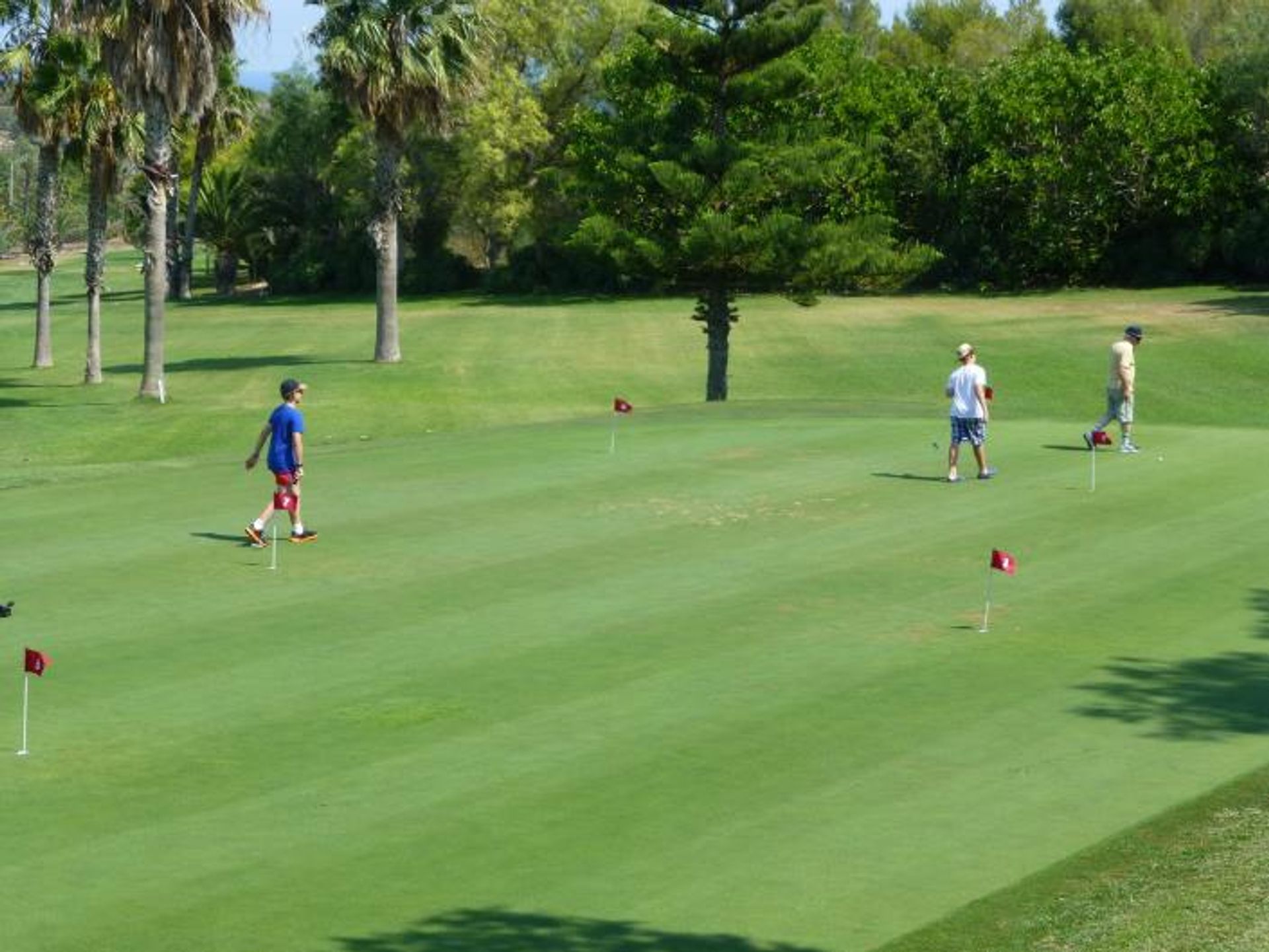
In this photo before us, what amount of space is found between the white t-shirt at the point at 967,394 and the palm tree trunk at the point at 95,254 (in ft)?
121

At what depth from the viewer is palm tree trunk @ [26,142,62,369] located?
193 ft

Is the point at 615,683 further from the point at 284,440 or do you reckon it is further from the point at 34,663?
the point at 284,440

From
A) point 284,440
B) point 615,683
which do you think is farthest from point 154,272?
point 615,683

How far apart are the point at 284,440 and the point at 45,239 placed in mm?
43328

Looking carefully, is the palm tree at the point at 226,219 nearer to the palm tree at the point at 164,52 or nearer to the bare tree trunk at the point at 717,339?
the palm tree at the point at 164,52

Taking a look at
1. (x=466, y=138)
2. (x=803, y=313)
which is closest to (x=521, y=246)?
(x=466, y=138)

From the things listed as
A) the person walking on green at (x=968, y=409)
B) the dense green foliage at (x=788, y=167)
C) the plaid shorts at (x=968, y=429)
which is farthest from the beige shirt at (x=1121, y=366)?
the dense green foliage at (x=788, y=167)

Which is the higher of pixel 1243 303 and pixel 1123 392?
pixel 1243 303

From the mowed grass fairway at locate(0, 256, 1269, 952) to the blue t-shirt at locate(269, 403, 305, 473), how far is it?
2.80ft

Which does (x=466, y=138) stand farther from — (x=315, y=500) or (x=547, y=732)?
(x=547, y=732)

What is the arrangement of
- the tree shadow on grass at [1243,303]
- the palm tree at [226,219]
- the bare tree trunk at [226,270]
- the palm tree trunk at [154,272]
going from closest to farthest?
Answer: the palm tree trunk at [154,272], the tree shadow on grass at [1243,303], the palm tree at [226,219], the bare tree trunk at [226,270]

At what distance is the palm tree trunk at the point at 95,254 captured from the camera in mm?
58094

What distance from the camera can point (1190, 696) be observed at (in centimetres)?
1599

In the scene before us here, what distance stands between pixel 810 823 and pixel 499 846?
1.89 metres
